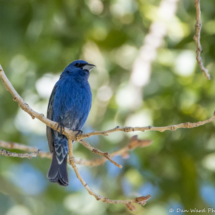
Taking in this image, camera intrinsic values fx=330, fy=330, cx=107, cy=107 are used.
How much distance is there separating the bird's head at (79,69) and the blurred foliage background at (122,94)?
51cm

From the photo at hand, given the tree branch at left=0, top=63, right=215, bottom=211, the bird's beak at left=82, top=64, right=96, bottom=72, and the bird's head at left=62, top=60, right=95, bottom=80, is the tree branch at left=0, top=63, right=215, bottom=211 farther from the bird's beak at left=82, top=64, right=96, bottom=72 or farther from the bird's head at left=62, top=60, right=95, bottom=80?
the bird's beak at left=82, top=64, right=96, bottom=72

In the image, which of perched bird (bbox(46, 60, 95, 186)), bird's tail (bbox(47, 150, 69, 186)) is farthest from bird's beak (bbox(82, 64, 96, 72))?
bird's tail (bbox(47, 150, 69, 186))

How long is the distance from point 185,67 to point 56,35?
252 cm

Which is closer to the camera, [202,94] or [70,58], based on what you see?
[202,94]

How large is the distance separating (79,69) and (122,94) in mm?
1250

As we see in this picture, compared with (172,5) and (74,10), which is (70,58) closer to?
(74,10)

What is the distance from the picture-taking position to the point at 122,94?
21.8ft

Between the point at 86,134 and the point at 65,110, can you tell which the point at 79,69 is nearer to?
the point at 65,110

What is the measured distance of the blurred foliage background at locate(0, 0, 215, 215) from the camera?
18.9 feet

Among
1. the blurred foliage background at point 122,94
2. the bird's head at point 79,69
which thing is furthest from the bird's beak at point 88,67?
the blurred foliage background at point 122,94

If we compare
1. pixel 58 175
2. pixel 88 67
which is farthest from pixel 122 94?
pixel 58 175

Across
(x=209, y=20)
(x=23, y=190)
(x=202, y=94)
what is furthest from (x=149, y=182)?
(x=209, y=20)

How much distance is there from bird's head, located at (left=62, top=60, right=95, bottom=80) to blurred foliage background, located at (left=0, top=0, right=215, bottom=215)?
0.51m

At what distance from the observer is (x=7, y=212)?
6.47 m
